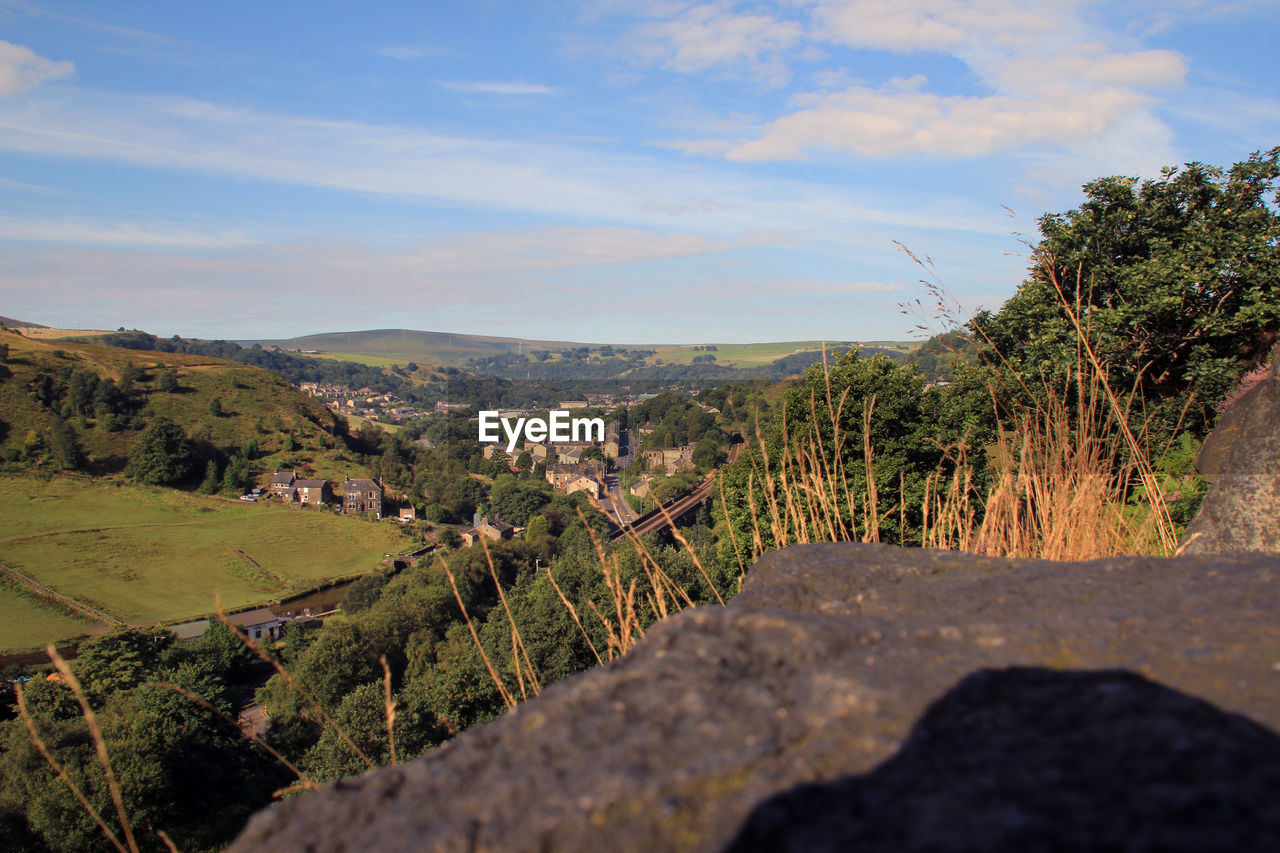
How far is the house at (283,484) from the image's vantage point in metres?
85.8

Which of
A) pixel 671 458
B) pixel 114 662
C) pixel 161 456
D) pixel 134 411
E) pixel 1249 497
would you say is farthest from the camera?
pixel 134 411

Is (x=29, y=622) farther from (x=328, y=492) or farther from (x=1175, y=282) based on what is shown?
(x=1175, y=282)

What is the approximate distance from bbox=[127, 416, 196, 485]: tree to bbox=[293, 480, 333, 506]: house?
1172 cm

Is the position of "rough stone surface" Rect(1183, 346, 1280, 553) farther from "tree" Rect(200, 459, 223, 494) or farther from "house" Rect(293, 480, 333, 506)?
"tree" Rect(200, 459, 223, 494)

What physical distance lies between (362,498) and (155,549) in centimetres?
2283

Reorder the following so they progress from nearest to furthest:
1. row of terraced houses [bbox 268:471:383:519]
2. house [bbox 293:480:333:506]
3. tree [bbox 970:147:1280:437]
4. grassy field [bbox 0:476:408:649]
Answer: tree [bbox 970:147:1280:437] < grassy field [bbox 0:476:408:649] < house [bbox 293:480:333:506] < row of terraced houses [bbox 268:471:383:519]

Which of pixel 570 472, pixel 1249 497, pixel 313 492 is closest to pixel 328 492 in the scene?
pixel 313 492

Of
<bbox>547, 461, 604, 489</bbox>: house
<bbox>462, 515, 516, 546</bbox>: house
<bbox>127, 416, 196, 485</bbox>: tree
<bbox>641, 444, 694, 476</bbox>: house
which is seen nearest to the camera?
<bbox>462, 515, 516, 546</bbox>: house

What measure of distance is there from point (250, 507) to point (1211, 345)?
85457 mm

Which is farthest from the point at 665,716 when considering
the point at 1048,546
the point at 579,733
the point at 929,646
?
the point at 1048,546

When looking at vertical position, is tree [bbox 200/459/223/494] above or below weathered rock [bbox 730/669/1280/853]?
below

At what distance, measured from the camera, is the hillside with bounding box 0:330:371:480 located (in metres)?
82.8

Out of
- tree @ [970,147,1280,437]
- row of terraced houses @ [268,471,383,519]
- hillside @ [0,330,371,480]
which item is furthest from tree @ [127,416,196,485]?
tree @ [970,147,1280,437]

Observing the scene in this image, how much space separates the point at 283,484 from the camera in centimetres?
8719
